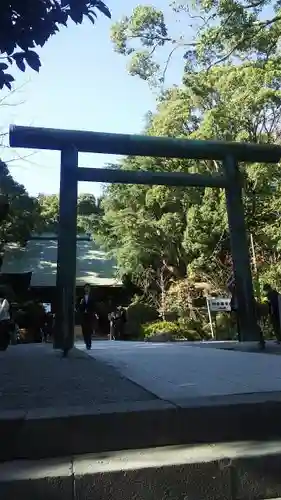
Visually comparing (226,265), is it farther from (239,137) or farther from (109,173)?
(109,173)

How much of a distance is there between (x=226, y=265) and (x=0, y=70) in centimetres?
1877

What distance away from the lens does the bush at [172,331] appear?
18250 millimetres

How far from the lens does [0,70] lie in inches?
168

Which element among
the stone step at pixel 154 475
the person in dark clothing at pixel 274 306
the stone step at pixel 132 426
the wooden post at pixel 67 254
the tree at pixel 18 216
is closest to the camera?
the stone step at pixel 154 475

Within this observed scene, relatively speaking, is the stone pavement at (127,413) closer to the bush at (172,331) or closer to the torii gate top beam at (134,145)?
the torii gate top beam at (134,145)

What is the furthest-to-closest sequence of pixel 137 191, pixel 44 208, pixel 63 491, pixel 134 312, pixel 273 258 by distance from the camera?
pixel 44 208
pixel 137 191
pixel 134 312
pixel 273 258
pixel 63 491

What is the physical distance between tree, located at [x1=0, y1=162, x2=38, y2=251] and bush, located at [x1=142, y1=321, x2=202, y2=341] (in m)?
9.35

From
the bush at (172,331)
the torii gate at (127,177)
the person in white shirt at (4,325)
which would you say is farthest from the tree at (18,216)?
the person in white shirt at (4,325)

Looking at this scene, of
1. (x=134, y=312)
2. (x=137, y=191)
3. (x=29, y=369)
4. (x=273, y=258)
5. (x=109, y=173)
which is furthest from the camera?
(x=137, y=191)

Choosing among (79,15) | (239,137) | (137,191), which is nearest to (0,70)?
(79,15)

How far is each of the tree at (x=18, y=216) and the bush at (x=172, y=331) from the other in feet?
30.7

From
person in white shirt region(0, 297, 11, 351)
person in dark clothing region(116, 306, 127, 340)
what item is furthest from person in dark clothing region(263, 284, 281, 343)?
person in dark clothing region(116, 306, 127, 340)

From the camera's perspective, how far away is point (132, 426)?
12.0 feet

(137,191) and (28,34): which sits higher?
(137,191)
